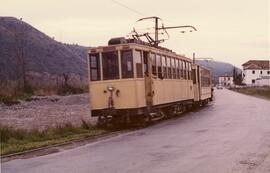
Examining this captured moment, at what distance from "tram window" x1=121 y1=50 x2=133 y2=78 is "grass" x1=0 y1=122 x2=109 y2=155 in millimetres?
2626

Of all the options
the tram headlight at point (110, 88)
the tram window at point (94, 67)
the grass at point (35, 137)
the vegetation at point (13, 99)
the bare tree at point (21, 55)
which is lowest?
the grass at point (35, 137)

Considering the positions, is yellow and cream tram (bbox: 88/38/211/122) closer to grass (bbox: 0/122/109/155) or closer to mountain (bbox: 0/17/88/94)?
grass (bbox: 0/122/109/155)

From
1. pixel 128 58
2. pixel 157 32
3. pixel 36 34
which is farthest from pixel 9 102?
pixel 36 34

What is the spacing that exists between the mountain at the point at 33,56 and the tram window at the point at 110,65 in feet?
196

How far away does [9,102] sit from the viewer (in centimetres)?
4400

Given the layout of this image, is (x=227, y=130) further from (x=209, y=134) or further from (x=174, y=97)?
(x=174, y=97)

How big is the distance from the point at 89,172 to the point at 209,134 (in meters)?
7.37

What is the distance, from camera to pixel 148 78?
22.3 meters

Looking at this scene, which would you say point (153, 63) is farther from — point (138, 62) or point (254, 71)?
point (254, 71)

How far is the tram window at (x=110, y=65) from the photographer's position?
2158cm

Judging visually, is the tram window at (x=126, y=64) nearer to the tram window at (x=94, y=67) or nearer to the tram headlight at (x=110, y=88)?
the tram headlight at (x=110, y=88)

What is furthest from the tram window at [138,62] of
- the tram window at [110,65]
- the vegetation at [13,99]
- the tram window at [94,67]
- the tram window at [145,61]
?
the vegetation at [13,99]

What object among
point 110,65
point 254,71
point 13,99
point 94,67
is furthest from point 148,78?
point 254,71

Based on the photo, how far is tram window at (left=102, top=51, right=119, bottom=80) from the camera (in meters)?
21.6
